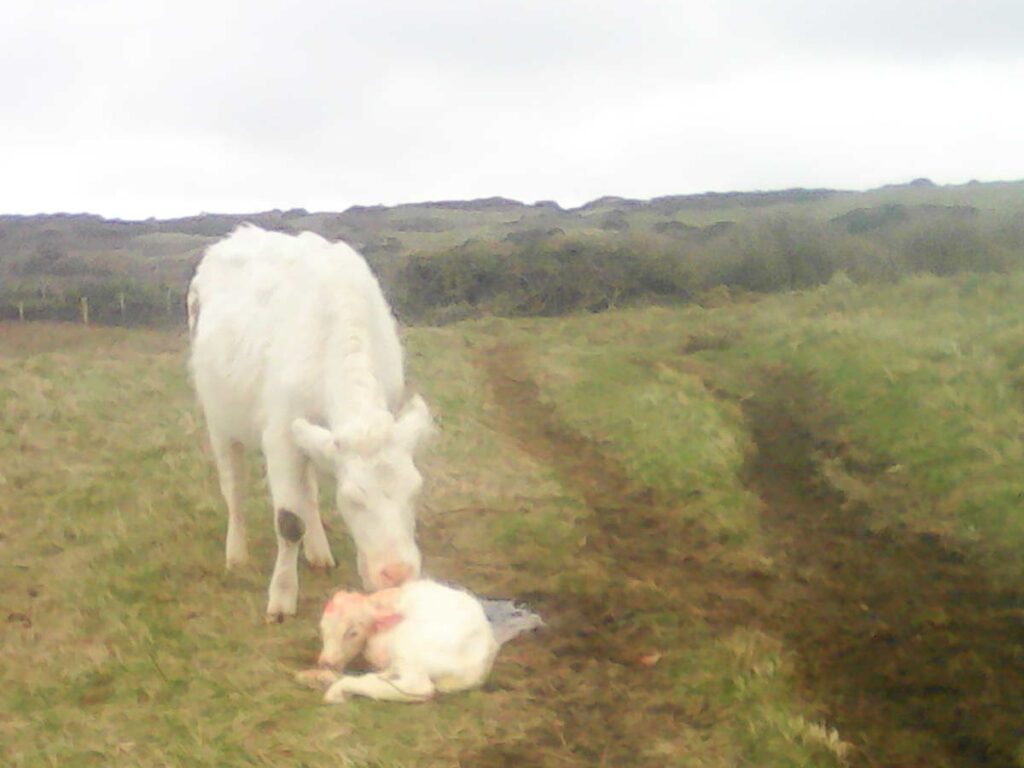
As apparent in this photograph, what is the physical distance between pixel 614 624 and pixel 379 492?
1.96 m

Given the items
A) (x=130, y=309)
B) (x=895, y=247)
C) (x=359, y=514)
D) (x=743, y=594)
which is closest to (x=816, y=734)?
(x=743, y=594)

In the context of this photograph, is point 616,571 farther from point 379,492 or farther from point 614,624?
point 379,492

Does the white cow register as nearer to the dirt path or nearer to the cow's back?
the cow's back

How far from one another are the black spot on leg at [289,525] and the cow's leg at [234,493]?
4.55 feet

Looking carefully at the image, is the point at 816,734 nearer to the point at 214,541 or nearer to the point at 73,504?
the point at 214,541

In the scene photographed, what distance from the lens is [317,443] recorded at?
19.0 ft

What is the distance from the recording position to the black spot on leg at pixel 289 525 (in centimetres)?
647

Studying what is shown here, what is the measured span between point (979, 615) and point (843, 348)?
305 inches

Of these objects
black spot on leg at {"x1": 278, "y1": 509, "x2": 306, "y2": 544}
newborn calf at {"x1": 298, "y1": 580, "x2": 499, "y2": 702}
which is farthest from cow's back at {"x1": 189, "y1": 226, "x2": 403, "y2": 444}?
newborn calf at {"x1": 298, "y1": 580, "x2": 499, "y2": 702}

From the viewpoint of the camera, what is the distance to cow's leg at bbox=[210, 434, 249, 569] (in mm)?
7773

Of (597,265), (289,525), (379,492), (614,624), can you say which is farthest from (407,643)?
(597,265)

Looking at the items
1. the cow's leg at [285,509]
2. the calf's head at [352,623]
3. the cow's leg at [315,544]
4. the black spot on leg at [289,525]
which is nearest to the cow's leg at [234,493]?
the cow's leg at [315,544]

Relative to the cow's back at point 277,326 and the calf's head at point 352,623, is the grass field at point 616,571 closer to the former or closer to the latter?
the calf's head at point 352,623

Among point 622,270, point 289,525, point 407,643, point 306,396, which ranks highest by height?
point 622,270
